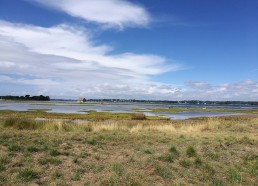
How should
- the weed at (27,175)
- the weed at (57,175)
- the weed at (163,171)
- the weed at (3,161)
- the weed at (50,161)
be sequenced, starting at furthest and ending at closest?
the weed at (50,161) → the weed at (163,171) → the weed at (3,161) → the weed at (57,175) → the weed at (27,175)

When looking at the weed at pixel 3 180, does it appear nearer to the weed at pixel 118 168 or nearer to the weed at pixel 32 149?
the weed at pixel 32 149

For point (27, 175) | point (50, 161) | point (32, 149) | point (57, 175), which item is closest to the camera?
point (27, 175)

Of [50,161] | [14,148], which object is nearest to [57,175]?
[50,161]

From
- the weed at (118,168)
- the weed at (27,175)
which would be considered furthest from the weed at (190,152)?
the weed at (27,175)

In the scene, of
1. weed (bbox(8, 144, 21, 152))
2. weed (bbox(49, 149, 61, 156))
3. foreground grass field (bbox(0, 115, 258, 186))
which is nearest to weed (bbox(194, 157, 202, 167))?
foreground grass field (bbox(0, 115, 258, 186))

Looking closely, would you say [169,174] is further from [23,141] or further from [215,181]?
[23,141]

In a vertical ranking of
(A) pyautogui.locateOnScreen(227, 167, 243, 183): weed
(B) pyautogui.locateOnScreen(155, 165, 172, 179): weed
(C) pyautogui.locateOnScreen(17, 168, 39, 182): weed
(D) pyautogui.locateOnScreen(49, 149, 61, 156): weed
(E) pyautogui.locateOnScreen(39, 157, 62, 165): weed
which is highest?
Result: (D) pyautogui.locateOnScreen(49, 149, 61, 156): weed

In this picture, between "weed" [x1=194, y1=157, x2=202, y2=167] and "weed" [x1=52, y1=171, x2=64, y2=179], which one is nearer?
"weed" [x1=52, y1=171, x2=64, y2=179]

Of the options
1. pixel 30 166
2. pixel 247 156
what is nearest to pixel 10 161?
pixel 30 166

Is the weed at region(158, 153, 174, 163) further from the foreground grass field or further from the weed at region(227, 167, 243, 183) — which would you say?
the weed at region(227, 167, 243, 183)

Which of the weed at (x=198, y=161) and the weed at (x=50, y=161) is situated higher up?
the weed at (x=50, y=161)

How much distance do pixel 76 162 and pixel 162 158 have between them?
3.15 metres

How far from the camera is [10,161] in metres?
10.2

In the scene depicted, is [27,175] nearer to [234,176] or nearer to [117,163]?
[117,163]
